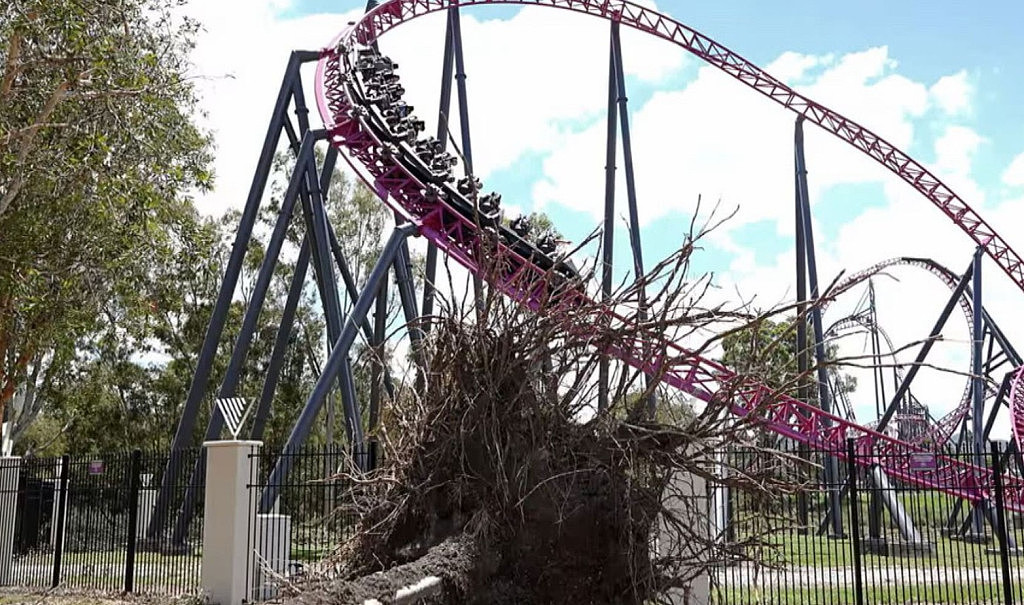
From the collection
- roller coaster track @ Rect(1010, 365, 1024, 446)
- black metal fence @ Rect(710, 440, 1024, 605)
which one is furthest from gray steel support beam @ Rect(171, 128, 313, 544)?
roller coaster track @ Rect(1010, 365, 1024, 446)

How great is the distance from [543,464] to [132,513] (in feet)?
32.6

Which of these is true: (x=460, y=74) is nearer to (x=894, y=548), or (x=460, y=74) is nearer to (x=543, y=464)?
(x=894, y=548)

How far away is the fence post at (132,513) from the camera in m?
13.4

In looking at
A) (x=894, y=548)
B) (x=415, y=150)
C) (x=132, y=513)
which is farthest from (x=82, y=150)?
(x=894, y=548)

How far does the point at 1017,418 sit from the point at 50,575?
20.3 metres

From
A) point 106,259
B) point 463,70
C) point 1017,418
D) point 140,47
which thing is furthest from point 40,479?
point 1017,418

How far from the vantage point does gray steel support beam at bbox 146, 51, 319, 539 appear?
61.1ft

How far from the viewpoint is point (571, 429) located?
5734 mm

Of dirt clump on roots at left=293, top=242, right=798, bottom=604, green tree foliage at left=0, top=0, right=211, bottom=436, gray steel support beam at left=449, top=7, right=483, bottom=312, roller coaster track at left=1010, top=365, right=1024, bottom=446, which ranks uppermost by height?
gray steel support beam at left=449, top=7, right=483, bottom=312

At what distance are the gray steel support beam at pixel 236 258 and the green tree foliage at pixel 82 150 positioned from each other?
2363 millimetres

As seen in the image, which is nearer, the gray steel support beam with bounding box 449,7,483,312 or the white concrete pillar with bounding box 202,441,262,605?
the white concrete pillar with bounding box 202,441,262,605

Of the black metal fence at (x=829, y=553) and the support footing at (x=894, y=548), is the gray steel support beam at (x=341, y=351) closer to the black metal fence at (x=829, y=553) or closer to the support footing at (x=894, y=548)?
the black metal fence at (x=829, y=553)

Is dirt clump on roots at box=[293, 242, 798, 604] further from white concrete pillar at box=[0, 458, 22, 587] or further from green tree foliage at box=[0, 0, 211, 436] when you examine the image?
white concrete pillar at box=[0, 458, 22, 587]

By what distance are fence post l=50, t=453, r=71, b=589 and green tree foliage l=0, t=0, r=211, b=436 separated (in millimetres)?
2560
